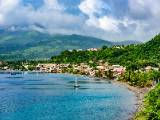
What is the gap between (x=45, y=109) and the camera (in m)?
82.3

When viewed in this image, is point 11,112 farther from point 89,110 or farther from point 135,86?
point 135,86

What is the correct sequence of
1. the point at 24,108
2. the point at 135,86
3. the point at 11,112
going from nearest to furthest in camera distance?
the point at 11,112 → the point at 24,108 → the point at 135,86

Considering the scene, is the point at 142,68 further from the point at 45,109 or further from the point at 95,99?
the point at 45,109

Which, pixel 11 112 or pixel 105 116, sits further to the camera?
pixel 11 112

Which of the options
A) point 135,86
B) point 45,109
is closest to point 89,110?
point 45,109

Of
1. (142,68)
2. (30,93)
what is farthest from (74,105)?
(142,68)

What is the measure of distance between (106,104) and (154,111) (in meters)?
33.4

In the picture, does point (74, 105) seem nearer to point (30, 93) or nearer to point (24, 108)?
point (24, 108)

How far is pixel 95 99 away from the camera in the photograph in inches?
3895

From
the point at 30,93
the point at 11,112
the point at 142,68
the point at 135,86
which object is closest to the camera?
the point at 11,112

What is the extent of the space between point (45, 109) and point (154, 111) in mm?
31051

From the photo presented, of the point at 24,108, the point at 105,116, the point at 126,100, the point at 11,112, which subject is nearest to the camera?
the point at 105,116

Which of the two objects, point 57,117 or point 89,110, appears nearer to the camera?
point 57,117

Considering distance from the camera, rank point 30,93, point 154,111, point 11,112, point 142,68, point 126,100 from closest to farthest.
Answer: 1. point 154,111
2. point 11,112
3. point 126,100
4. point 30,93
5. point 142,68
